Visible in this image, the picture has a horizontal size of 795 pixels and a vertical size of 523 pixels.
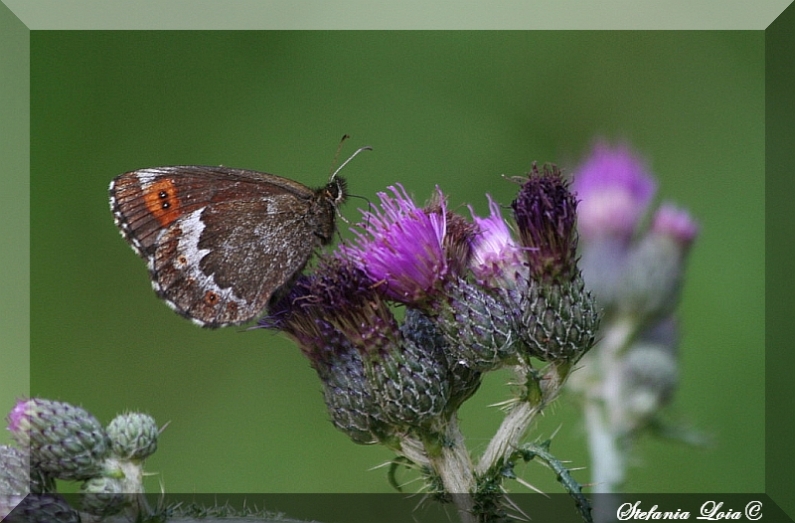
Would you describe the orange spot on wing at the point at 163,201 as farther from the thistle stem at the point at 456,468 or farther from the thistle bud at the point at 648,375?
the thistle bud at the point at 648,375

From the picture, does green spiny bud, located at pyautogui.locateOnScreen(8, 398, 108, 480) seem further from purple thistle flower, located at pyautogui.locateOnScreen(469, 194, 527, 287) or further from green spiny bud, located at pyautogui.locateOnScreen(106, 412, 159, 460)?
purple thistle flower, located at pyautogui.locateOnScreen(469, 194, 527, 287)

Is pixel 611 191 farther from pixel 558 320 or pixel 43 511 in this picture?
pixel 43 511

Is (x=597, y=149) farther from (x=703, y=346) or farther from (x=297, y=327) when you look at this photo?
(x=297, y=327)

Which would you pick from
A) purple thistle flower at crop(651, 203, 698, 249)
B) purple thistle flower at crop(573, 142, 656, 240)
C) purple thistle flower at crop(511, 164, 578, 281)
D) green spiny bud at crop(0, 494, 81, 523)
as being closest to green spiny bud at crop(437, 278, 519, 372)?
purple thistle flower at crop(511, 164, 578, 281)

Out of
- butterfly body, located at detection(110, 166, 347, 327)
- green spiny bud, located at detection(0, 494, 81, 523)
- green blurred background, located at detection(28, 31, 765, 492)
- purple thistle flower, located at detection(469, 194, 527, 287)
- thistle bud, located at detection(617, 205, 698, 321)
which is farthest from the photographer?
green blurred background, located at detection(28, 31, 765, 492)

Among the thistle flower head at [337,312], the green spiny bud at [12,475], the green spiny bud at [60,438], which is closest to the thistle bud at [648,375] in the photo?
the thistle flower head at [337,312]

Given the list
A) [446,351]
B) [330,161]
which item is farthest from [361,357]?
[330,161]
